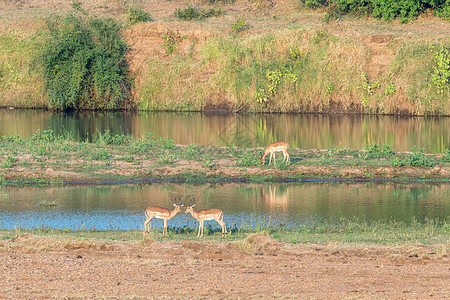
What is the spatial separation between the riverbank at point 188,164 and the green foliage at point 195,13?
23284mm

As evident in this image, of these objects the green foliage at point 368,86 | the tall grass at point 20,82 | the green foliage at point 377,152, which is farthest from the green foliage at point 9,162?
the green foliage at point 368,86

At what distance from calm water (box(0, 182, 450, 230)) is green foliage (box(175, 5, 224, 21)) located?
27441 mm

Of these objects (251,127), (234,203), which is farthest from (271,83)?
(234,203)

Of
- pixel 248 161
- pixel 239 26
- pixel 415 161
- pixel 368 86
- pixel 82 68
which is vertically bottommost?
pixel 415 161

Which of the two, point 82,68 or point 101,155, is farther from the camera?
point 82,68

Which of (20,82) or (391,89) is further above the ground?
(20,82)

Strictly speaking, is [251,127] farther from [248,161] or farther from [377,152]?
[248,161]

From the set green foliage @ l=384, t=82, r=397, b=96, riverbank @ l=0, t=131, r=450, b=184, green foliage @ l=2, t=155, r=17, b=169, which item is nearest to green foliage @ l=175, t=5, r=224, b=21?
green foliage @ l=384, t=82, r=397, b=96

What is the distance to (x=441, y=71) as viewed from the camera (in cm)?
3856

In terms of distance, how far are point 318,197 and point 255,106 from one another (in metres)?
21.5

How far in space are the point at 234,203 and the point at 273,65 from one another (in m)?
24.2

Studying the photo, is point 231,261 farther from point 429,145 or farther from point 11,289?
point 429,145

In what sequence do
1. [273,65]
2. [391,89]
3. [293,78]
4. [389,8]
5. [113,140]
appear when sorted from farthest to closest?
[389,8] → [273,65] → [293,78] → [391,89] → [113,140]

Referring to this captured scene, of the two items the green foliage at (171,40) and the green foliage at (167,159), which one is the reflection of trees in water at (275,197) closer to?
the green foliage at (167,159)
